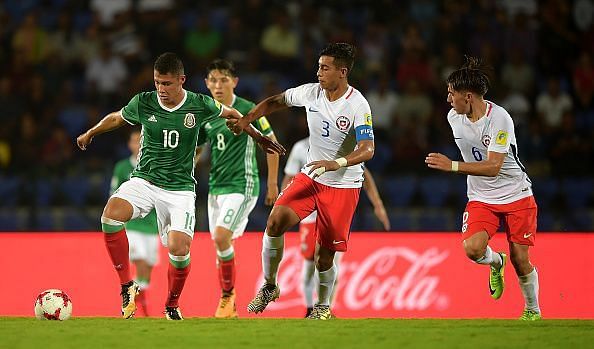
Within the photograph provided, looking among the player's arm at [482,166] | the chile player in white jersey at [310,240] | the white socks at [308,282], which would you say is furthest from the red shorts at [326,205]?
the white socks at [308,282]

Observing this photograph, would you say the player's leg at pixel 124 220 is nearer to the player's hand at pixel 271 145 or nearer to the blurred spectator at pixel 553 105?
the player's hand at pixel 271 145

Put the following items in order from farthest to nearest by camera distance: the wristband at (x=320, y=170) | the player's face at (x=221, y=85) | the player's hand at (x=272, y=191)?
the player's face at (x=221, y=85) → the player's hand at (x=272, y=191) → the wristband at (x=320, y=170)

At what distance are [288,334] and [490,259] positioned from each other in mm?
2518

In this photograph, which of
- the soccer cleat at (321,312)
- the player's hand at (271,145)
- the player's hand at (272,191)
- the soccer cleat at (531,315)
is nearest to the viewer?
the player's hand at (271,145)

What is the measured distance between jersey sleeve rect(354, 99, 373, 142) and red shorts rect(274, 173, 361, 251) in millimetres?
552

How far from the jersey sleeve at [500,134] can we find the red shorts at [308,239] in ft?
10.2

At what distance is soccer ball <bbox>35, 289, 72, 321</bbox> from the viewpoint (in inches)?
334

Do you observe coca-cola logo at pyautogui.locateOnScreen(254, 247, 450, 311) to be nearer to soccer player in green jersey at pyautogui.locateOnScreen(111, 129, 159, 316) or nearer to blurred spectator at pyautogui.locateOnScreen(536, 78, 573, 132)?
soccer player in green jersey at pyautogui.locateOnScreen(111, 129, 159, 316)

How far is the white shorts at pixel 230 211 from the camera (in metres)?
10.3

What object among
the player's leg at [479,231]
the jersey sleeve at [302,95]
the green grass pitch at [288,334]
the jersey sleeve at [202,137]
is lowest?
the green grass pitch at [288,334]

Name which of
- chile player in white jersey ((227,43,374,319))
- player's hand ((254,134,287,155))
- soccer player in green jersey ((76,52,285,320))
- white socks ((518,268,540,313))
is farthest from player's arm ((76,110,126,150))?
white socks ((518,268,540,313))

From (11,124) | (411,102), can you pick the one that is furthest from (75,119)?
(411,102)

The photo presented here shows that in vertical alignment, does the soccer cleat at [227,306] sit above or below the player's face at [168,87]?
below

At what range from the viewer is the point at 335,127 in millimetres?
8812
